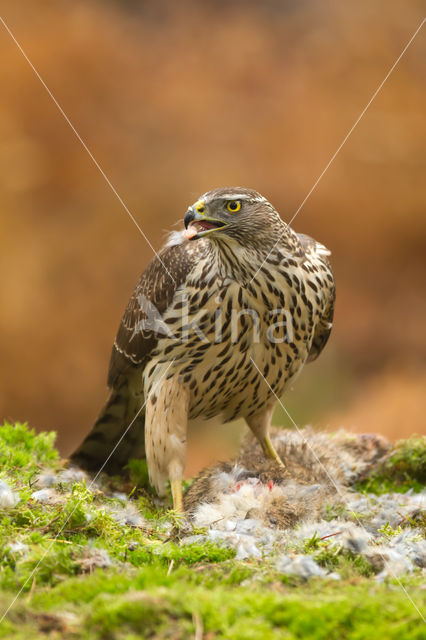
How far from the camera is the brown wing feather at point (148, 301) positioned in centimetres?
409

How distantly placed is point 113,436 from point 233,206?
1.93 metres

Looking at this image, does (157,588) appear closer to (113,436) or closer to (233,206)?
(233,206)

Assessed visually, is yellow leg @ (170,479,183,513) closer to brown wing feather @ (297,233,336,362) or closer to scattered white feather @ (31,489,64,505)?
scattered white feather @ (31,489,64,505)

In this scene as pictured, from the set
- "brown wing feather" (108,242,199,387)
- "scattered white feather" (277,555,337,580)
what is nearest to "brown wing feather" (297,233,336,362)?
"brown wing feather" (108,242,199,387)

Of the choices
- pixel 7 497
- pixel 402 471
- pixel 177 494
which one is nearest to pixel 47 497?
pixel 7 497

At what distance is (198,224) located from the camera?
3.92m

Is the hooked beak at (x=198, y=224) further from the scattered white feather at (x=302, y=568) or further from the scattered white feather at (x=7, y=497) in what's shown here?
the scattered white feather at (x=302, y=568)

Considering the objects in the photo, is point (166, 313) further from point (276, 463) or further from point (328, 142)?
point (328, 142)

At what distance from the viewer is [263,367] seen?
13.7ft

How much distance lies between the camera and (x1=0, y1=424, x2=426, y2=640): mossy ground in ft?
6.35

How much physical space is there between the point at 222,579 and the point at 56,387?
673cm

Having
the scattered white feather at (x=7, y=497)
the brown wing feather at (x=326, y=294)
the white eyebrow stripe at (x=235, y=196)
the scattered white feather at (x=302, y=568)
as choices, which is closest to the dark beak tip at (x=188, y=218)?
the white eyebrow stripe at (x=235, y=196)

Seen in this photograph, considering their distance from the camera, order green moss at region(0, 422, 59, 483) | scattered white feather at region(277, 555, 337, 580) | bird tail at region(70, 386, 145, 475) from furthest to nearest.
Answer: bird tail at region(70, 386, 145, 475), green moss at region(0, 422, 59, 483), scattered white feather at region(277, 555, 337, 580)

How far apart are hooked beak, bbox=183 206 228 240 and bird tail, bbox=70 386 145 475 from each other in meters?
1.44
